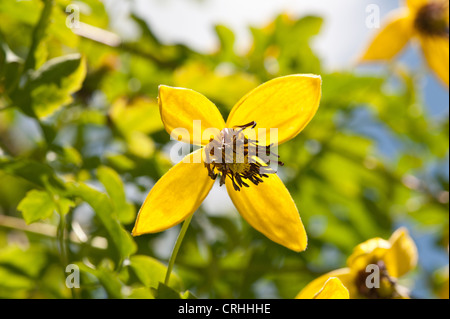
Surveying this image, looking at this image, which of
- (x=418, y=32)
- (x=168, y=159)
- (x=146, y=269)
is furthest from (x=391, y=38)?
(x=146, y=269)

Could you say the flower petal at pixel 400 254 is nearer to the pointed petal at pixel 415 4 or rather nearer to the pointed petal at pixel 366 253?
the pointed petal at pixel 366 253

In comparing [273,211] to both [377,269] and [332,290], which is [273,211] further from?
[377,269]

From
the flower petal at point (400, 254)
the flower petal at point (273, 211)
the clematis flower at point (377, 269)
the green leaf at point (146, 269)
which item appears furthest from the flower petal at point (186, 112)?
the flower petal at point (400, 254)

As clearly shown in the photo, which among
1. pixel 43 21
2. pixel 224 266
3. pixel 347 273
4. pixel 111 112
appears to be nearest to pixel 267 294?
pixel 224 266

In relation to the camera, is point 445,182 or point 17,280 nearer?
point 17,280
